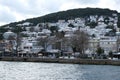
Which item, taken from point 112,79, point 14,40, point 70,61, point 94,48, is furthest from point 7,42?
point 112,79

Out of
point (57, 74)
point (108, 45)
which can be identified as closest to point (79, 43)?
point (108, 45)

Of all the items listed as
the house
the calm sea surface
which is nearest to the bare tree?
the house

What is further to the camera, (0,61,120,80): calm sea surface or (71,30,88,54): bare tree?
(71,30,88,54): bare tree

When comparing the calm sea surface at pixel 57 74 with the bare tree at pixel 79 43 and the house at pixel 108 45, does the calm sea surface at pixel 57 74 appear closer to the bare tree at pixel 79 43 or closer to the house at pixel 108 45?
the bare tree at pixel 79 43

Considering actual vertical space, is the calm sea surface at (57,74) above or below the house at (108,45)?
below

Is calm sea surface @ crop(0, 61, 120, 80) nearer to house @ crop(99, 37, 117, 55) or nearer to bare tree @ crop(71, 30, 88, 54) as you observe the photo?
bare tree @ crop(71, 30, 88, 54)

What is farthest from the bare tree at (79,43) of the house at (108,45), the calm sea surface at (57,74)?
the calm sea surface at (57,74)

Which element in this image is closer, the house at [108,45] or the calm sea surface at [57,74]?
the calm sea surface at [57,74]

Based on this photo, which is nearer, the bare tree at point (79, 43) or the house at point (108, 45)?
the bare tree at point (79, 43)

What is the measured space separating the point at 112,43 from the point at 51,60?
41.0m

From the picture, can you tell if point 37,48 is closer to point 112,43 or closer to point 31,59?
point 112,43

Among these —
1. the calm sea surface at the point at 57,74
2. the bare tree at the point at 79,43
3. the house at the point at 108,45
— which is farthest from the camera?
the house at the point at 108,45

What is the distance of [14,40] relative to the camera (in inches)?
6270

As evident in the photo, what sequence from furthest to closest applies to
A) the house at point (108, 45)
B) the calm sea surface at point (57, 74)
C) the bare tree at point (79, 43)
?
1. the house at point (108, 45)
2. the bare tree at point (79, 43)
3. the calm sea surface at point (57, 74)
